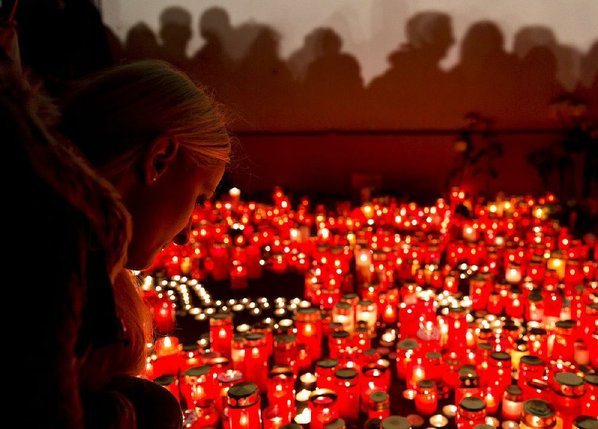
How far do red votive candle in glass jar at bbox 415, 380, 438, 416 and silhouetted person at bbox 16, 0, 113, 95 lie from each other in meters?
3.63

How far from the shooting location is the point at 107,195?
0.73 metres

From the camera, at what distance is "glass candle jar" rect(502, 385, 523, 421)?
2041 mm

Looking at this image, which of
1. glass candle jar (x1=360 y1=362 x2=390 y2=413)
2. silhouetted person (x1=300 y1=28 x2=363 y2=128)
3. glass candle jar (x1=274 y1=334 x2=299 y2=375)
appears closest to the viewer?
glass candle jar (x1=360 y1=362 x2=390 y2=413)

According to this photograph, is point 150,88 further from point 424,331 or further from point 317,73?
point 317,73

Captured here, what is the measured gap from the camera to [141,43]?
759 centimetres

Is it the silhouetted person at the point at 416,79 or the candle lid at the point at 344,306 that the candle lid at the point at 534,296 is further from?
the silhouetted person at the point at 416,79

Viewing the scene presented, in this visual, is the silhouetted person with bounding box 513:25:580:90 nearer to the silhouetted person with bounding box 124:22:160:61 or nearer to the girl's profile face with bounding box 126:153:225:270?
the silhouetted person with bounding box 124:22:160:61

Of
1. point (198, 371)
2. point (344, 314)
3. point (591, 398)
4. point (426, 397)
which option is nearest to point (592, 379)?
point (591, 398)

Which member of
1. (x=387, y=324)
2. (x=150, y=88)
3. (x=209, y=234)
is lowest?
(x=387, y=324)

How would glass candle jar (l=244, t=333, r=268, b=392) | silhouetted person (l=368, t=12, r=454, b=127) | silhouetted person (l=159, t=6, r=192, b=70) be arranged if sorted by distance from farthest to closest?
silhouetted person (l=159, t=6, r=192, b=70)
silhouetted person (l=368, t=12, r=454, b=127)
glass candle jar (l=244, t=333, r=268, b=392)

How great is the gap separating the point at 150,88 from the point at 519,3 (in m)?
6.35

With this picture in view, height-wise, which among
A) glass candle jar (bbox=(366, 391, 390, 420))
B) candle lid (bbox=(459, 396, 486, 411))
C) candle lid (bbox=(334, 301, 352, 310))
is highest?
candle lid (bbox=(334, 301, 352, 310))

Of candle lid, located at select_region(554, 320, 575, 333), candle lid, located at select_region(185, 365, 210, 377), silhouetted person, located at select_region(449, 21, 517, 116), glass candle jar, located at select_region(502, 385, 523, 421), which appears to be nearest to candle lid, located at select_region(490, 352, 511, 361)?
glass candle jar, located at select_region(502, 385, 523, 421)

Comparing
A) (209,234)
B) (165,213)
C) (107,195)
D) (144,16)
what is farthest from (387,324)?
(144,16)
